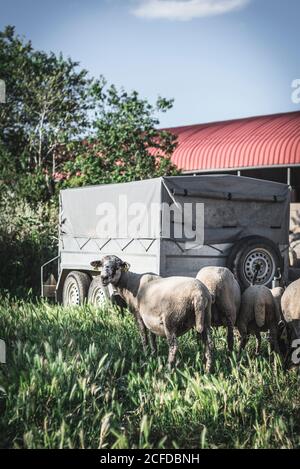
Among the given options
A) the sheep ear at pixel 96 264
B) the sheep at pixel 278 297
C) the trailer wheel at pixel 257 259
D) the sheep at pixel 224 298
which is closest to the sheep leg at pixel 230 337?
the sheep at pixel 224 298

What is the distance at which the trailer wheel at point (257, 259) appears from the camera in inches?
421

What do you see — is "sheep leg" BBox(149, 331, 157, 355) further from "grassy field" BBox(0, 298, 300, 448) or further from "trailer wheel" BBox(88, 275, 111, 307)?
"trailer wheel" BBox(88, 275, 111, 307)


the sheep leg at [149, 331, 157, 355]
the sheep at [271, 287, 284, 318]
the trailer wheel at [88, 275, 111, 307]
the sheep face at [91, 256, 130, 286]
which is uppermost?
the sheep face at [91, 256, 130, 286]

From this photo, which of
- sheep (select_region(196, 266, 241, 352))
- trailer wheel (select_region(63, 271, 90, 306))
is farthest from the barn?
sheep (select_region(196, 266, 241, 352))

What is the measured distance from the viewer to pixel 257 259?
427 inches

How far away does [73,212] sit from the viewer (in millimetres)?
13266

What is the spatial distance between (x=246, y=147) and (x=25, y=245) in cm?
996

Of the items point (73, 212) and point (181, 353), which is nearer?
point (181, 353)

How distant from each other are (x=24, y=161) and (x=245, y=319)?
17033 mm

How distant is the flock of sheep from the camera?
278 inches

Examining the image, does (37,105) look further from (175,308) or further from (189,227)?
(175,308)

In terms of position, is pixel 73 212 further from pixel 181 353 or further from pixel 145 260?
pixel 181 353

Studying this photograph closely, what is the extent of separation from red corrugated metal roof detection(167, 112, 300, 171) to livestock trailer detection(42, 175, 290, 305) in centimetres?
1071
